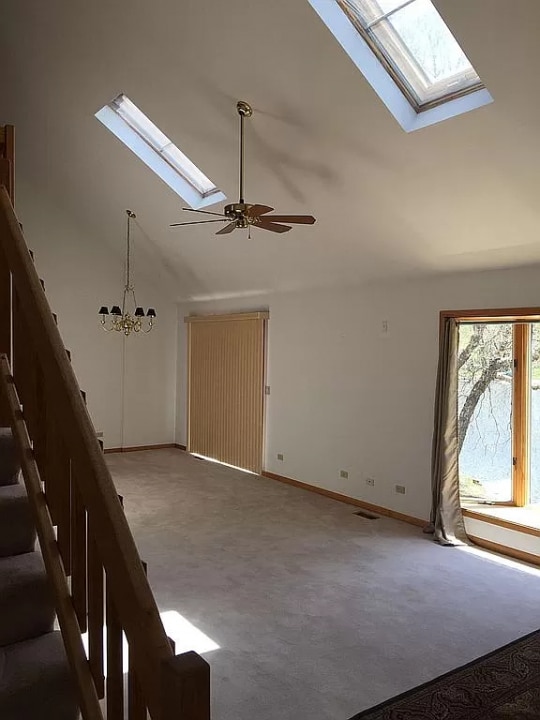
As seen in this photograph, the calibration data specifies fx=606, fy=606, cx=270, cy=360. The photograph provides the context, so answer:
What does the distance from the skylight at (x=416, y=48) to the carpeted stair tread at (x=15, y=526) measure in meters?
3.23

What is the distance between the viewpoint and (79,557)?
1595 mm

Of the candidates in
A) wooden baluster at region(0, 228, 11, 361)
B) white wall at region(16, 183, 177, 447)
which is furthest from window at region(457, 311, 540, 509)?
white wall at region(16, 183, 177, 447)

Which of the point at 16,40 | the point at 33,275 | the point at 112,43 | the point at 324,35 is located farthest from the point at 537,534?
the point at 16,40

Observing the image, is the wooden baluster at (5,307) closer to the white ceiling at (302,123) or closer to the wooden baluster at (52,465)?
the wooden baluster at (52,465)

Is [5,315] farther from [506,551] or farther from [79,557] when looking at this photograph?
[506,551]

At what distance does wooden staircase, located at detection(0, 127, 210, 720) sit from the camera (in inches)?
43.2

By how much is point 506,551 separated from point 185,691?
4.42 meters

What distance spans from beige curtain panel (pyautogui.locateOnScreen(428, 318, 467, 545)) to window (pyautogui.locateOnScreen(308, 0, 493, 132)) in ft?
6.33

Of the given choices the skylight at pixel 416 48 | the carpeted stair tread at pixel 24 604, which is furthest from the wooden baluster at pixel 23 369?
the skylight at pixel 416 48

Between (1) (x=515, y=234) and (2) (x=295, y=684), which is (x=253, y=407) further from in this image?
(2) (x=295, y=684)

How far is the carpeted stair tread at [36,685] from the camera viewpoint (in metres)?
1.50

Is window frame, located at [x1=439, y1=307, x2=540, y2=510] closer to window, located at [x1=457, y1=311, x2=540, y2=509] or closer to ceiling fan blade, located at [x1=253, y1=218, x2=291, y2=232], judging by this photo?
window, located at [x1=457, y1=311, x2=540, y2=509]

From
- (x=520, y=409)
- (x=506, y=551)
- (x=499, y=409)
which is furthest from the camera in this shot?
(x=499, y=409)

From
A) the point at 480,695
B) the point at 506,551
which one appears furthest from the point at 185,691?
the point at 506,551
